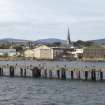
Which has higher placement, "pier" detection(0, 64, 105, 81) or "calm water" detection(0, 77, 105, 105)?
"pier" detection(0, 64, 105, 81)

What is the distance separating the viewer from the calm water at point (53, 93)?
5759cm

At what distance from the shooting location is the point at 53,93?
220 ft

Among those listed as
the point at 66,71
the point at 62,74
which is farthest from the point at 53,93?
the point at 66,71

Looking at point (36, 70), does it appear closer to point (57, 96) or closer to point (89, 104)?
point (57, 96)

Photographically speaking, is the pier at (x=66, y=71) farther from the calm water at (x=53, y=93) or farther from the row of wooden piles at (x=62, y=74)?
the calm water at (x=53, y=93)

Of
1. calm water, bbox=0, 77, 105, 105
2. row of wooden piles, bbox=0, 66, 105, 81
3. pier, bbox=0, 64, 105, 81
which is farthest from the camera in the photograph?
row of wooden piles, bbox=0, 66, 105, 81

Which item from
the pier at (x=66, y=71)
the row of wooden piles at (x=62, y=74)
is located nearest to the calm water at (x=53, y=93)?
the pier at (x=66, y=71)

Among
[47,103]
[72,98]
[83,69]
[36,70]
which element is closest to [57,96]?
[72,98]

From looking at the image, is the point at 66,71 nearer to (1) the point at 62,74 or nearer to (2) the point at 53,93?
(1) the point at 62,74

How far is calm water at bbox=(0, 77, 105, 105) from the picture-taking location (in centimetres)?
5759

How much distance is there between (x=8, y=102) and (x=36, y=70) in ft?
136

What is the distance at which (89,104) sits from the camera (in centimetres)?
5541

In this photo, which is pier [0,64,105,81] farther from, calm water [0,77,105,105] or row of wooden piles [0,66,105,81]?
calm water [0,77,105,105]

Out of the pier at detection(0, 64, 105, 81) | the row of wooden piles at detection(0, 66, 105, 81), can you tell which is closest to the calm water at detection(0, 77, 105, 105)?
the pier at detection(0, 64, 105, 81)
